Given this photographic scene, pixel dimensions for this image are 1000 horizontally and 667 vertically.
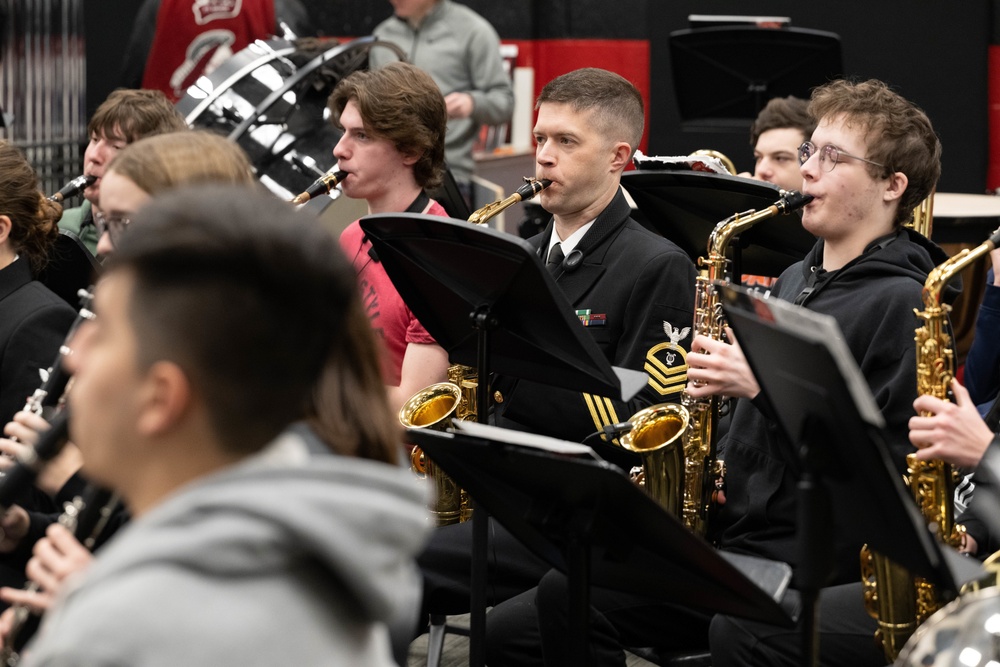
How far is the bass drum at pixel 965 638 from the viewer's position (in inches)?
54.2

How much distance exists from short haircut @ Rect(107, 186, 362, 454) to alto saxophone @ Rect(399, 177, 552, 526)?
70.1 inches

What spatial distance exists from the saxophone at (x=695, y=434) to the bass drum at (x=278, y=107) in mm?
1680

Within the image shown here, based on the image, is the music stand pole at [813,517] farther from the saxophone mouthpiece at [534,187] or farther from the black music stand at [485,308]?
the saxophone mouthpiece at [534,187]

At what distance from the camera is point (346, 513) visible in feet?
3.21

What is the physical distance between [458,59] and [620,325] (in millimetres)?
3178

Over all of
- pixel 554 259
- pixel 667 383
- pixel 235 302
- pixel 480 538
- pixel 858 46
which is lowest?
pixel 480 538

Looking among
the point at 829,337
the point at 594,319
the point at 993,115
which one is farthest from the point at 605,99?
the point at 993,115

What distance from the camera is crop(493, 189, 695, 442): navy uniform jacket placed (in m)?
2.82

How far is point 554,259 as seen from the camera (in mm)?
3088

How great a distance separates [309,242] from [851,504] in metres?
0.96

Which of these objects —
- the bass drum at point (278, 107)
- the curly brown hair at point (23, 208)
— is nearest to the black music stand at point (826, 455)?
the curly brown hair at point (23, 208)

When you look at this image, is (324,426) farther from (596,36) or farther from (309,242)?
(596,36)

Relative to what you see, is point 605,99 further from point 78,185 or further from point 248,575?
point 248,575

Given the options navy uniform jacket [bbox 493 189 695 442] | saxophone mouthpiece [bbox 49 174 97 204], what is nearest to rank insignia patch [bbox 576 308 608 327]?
navy uniform jacket [bbox 493 189 695 442]
